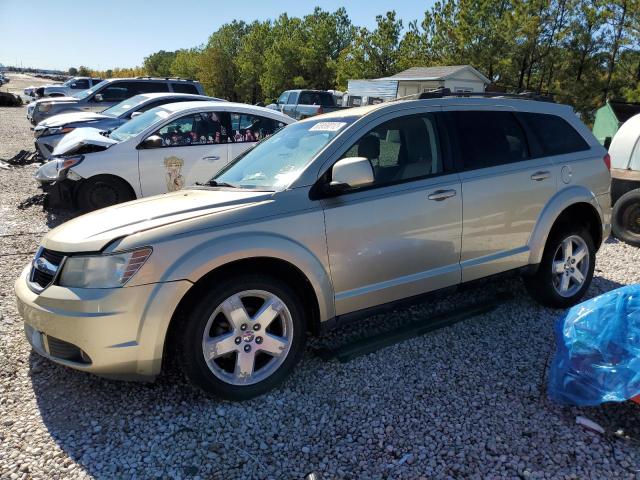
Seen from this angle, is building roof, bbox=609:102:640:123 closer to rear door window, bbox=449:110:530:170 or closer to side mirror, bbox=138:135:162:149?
rear door window, bbox=449:110:530:170

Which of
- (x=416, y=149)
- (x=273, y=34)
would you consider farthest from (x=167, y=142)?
(x=273, y=34)

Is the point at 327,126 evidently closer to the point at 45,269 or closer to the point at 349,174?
the point at 349,174

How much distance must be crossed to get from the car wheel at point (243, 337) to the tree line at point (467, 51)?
2373cm

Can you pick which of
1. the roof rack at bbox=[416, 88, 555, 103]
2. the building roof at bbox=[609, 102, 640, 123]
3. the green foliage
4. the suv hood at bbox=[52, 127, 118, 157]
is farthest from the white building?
the green foliage

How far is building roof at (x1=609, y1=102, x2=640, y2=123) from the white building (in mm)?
17451

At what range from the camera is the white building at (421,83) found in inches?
1156

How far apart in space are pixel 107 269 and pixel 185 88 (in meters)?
13.9

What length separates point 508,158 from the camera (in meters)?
4.06

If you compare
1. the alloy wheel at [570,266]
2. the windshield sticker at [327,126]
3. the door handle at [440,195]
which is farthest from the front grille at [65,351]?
the alloy wheel at [570,266]

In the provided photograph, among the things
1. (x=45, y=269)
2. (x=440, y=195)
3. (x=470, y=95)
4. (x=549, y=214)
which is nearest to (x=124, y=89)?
(x=470, y=95)

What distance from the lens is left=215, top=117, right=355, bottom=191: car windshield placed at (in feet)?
11.2

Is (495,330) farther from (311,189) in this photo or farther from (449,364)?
(311,189)

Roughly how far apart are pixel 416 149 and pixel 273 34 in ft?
167

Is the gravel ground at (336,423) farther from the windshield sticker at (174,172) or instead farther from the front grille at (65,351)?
the windshield sticker at (174,172)
